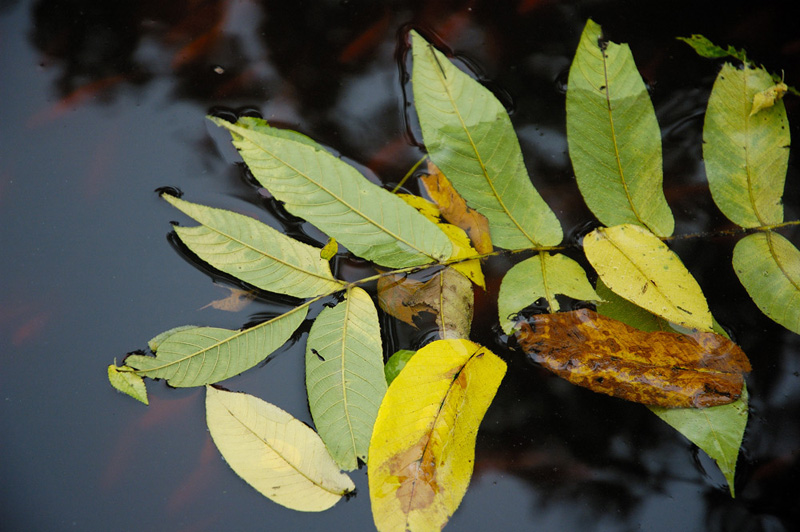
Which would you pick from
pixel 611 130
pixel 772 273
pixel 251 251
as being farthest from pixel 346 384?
pixel 772 273

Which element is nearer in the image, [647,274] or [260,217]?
[647,274]

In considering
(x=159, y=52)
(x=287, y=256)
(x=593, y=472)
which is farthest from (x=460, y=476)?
(x=159, y=52)

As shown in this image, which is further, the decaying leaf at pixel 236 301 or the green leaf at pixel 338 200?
the decaying leaf at pixel 236 301

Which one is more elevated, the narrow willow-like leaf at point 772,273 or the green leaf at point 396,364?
the narrow willow-like leaf at point 772,273

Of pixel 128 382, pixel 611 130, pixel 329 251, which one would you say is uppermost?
pixel 611 130

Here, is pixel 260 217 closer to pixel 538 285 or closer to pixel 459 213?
pixel 459 213

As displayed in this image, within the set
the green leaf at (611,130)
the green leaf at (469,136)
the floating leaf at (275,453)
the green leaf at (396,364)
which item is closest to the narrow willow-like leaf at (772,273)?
the green leaf at (611,130)

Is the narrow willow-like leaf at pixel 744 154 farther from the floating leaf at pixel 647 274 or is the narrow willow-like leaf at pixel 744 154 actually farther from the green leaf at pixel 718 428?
the green leaf at pixel 718 428
